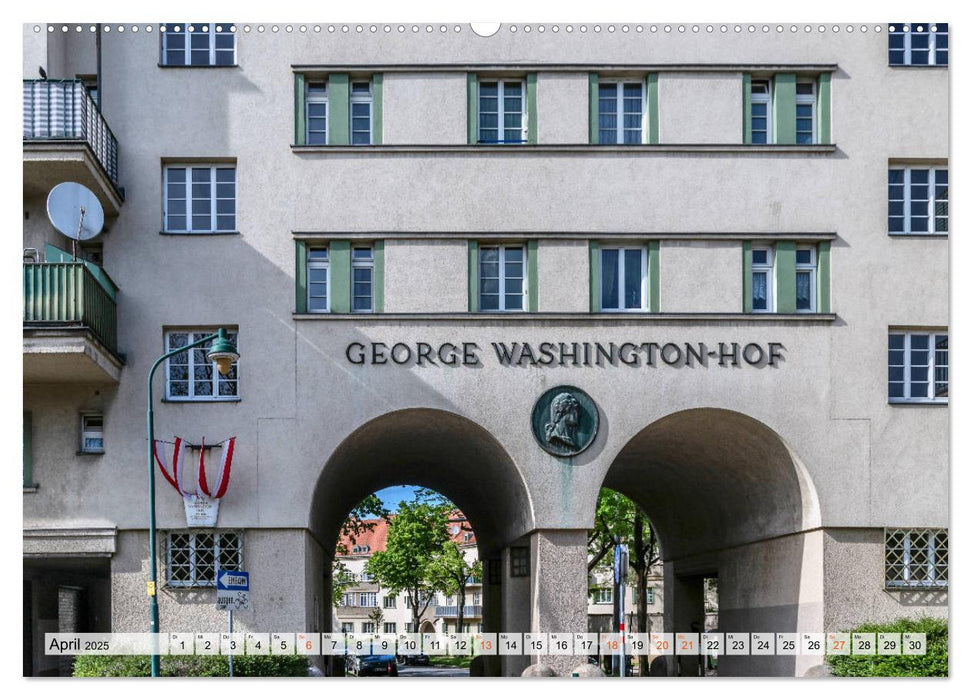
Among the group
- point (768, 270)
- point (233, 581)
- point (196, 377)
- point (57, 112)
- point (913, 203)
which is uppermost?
point (57, 112)

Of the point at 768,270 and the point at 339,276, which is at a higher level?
the point at 768,270

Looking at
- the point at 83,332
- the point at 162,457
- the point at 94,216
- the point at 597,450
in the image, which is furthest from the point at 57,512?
the point at 597,450

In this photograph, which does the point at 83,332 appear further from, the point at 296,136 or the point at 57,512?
the point at 296,136

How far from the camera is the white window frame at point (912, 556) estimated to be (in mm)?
21031

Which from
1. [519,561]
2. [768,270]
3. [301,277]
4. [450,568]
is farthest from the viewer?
[450,568]

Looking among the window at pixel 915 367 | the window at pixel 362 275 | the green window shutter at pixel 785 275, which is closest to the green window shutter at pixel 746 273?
the green window shutter at pixel 785 275

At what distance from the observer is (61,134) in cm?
2020

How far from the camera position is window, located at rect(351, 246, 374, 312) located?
2183 cm

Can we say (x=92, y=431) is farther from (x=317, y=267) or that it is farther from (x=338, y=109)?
(x=338, y=109)

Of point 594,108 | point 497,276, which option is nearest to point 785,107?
point 594,108

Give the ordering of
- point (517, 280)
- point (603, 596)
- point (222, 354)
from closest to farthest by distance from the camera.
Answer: point (222, 354) → point (517, 280) → point (603, 596)

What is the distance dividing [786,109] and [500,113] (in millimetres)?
5325

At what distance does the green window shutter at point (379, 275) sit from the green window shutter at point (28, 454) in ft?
21.5

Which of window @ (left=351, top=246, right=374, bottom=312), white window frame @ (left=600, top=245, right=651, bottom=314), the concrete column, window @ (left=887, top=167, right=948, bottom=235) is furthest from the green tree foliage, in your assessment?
window @ (left=351, top=246, right=374, bottom=312)
